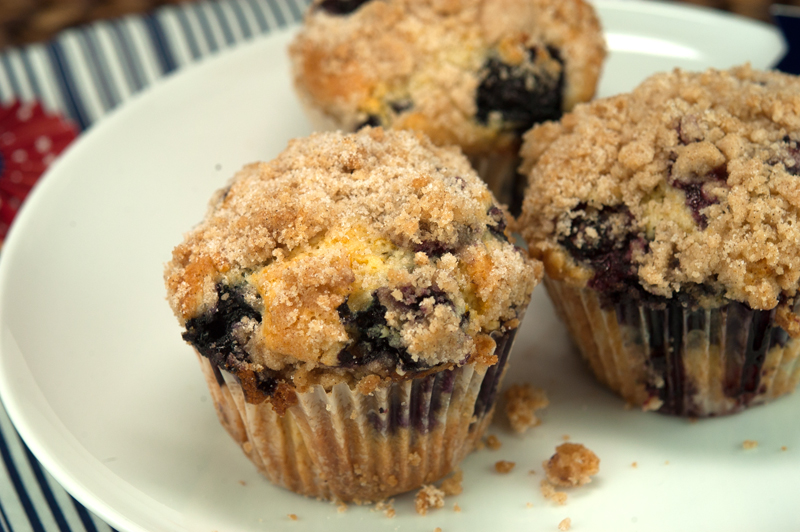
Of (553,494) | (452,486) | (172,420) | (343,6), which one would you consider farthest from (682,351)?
(343,6)

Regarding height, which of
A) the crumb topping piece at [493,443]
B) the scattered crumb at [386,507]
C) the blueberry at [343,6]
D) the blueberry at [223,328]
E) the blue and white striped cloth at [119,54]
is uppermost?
the blueberry at [343,6]

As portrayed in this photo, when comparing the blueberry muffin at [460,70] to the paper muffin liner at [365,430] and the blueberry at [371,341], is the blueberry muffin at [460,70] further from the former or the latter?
the blueberry at [371,341]

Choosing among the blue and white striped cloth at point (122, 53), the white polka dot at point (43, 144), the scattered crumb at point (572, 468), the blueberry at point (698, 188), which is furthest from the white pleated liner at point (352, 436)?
the blue and white striped cloth at point (122, 53)

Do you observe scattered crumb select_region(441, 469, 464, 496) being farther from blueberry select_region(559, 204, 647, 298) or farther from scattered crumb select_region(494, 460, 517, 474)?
blueberry select_region(559, 204, 647, 298)

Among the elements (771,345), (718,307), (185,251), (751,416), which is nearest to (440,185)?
(185,251)

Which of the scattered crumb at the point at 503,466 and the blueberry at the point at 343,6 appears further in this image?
the blueberry at the point at 343,6

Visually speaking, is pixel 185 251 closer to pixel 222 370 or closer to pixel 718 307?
pixel 222 370

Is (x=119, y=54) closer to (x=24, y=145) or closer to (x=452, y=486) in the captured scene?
(x=24, y=145)
